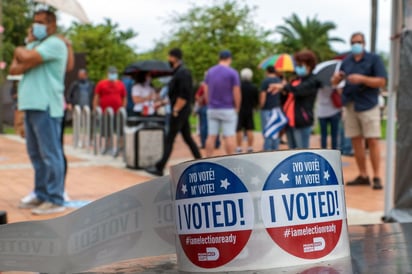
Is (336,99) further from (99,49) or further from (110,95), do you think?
(99,49)

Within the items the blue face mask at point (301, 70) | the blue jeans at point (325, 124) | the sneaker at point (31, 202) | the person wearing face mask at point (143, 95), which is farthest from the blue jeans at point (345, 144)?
the sneaker at point (31, 202)

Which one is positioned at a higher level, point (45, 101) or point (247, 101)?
point (45, 101)

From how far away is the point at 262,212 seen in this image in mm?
1679

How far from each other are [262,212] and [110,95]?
537 inches

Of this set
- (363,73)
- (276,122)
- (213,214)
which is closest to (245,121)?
(276,122)

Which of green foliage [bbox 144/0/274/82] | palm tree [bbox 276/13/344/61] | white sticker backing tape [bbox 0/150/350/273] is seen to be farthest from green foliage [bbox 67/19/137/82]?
white sticker backing tape [bbox 0/150/350/273]

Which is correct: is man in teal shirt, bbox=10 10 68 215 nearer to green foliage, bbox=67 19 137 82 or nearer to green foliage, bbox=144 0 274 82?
green foliage, bbox=144 0 274 82

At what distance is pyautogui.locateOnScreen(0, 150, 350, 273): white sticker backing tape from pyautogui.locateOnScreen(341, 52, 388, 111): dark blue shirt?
259 inches

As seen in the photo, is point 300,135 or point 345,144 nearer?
point 300,135

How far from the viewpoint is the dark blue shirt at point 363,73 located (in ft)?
27.0

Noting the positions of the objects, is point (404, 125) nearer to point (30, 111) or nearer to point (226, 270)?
point (30, 111)

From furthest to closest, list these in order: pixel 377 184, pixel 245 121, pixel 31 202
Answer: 1. pixel 245 121
2. pixel 377 184
3. pixel 31 202

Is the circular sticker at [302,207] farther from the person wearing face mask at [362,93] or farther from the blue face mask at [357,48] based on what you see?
the blue face mask at [357,48]

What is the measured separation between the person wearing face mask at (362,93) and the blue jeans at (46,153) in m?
3.24
